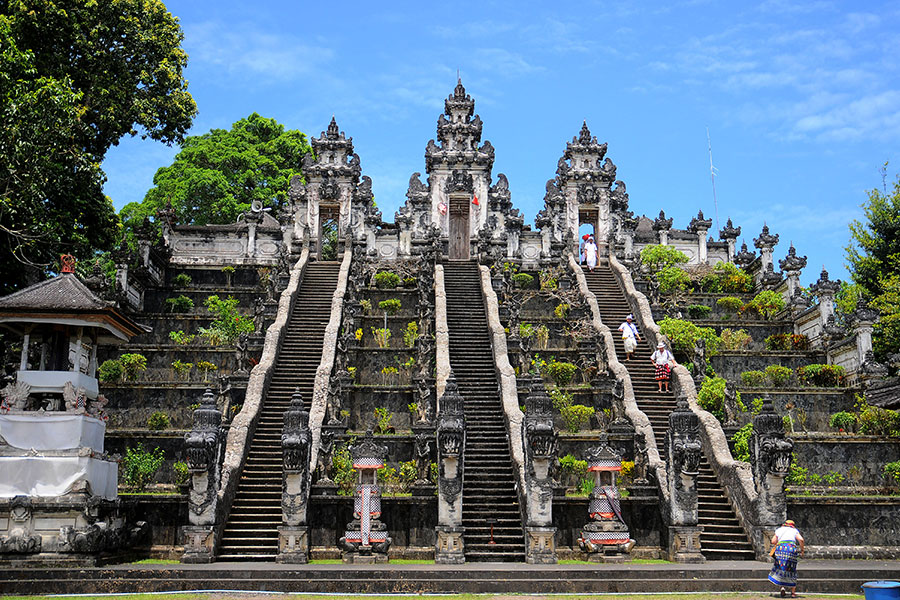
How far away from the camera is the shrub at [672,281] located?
102 ft

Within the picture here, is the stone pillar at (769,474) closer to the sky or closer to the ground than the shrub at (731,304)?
closer to the ground

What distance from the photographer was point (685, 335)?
23.7m

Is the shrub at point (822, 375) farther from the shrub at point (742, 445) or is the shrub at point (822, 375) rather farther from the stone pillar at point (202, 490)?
the stone pillar at point (202, 490)

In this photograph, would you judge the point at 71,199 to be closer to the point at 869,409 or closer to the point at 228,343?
the point at 228,343

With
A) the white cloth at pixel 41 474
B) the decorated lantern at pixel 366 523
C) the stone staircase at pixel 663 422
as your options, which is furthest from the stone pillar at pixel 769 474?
the white cloth at pixel 41 474

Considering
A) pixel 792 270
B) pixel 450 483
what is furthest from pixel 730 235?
pixel 450 483

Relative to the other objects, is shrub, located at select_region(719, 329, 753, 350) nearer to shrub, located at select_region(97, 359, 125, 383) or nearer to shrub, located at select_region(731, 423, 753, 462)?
shrub, located at select_region(731, 423, 753, 462)

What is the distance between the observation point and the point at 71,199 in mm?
23078

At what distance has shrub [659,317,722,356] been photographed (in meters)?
23.6

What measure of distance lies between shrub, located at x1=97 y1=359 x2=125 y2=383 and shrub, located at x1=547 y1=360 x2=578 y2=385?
36.7 ft

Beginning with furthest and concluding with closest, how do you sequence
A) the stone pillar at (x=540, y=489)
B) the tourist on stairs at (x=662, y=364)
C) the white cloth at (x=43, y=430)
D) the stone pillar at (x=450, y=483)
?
the tourist on stairs at (x=662, y=364) → the stone pillar at (x=450, y=483) → the stone pillar at (x=540, y=489) → the white cloth at (x=43, y=430)

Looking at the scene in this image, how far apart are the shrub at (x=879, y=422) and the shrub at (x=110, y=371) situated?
18.8m

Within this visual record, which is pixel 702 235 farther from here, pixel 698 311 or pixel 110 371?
pixel 110 371

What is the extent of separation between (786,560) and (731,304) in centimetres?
1801
